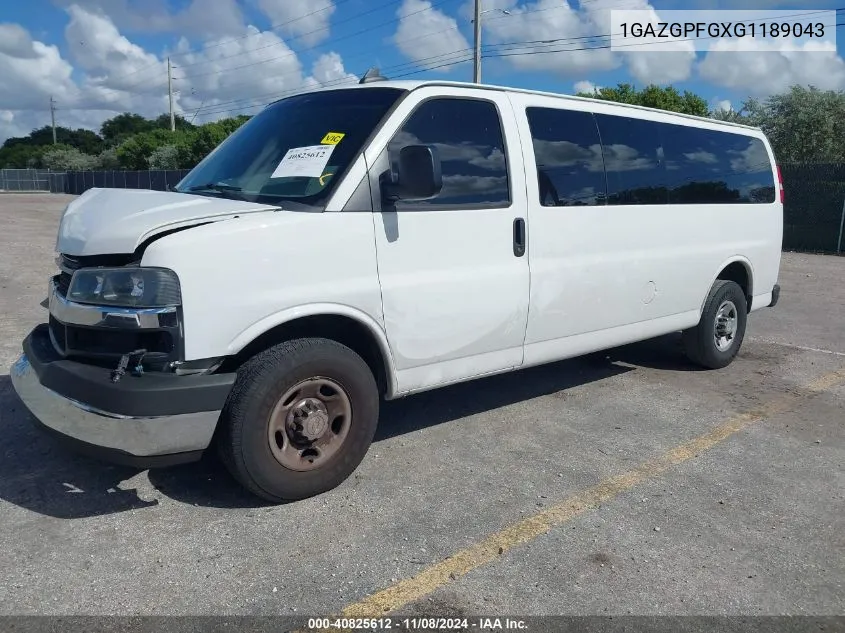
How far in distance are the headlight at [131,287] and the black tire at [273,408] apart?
527 millimetres

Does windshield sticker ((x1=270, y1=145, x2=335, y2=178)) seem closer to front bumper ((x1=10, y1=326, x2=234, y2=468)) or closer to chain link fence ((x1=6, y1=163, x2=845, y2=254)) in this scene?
front bumper ((x1=10, y1=326, x2=234, y2=468))

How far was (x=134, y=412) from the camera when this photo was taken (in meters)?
3.17

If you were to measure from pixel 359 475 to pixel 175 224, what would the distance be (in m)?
1.77

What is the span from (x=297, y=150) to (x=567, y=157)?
1.84m

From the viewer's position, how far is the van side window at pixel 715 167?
19.1 feet

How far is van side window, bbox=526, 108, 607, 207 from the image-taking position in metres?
4.63

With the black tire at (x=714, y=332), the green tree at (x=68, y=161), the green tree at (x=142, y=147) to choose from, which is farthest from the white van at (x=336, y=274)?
the green tree at (x=68, y=161)

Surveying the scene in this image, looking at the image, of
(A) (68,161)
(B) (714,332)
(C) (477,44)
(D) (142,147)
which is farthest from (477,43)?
(A) (68,161)

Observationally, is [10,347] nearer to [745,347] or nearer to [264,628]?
[264,628]

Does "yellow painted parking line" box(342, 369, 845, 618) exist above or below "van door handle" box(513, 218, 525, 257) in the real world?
below

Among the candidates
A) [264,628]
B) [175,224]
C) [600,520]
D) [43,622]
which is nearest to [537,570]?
[600,520]

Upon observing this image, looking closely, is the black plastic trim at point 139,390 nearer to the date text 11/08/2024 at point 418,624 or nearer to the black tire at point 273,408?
the black tire at point 273,408

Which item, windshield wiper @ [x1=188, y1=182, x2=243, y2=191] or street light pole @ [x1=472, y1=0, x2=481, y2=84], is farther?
street light pole @ [x1=472, y1=0, x2=481, y2=84]


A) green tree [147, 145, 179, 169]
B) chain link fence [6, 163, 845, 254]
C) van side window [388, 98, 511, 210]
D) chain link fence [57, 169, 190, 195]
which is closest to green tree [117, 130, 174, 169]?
green tree [147, 145, 179, 169]
